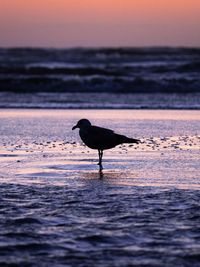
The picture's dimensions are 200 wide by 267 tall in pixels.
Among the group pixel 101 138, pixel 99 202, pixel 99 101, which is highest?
pixel 99 101

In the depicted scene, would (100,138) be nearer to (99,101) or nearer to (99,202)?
(99,202)

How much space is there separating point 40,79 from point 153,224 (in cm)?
2655

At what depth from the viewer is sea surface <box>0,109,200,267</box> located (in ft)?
18.6

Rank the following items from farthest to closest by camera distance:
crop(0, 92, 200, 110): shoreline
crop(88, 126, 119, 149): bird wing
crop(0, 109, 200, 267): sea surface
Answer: crop(0, 92, 200, 110): shoreline < crop(88, 126, 119, 149): bird wing < crop(0, 109, 200, 267): sea surface

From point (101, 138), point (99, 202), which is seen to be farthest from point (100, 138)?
point (99, 202)

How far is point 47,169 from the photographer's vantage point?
34.1 ft

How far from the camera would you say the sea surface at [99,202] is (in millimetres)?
5664

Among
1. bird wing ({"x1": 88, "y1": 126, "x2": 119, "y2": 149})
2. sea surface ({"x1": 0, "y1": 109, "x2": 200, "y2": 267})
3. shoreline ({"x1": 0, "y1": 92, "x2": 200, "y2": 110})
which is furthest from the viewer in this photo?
shoreline ({"x1": 0, "y1": 92, "x2": 200, "y2": 110})

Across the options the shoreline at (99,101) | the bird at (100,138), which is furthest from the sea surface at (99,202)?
the shoreline at (99,101)

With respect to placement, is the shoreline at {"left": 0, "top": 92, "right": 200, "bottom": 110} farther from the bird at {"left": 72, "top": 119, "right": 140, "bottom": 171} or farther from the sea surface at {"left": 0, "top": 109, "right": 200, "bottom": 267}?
the bird at {"left": 72, "top": 119, "right": 140, "bottom": 171}

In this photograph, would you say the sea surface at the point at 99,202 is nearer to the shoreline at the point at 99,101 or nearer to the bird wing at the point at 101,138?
the bird wing at the point at 101,138

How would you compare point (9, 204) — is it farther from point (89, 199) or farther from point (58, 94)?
point (58, 94)

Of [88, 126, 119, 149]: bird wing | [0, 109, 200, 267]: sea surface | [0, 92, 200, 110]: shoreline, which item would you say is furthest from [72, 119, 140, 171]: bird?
[0, 92, 200, 110]: shoreline

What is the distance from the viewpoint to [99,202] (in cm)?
760
